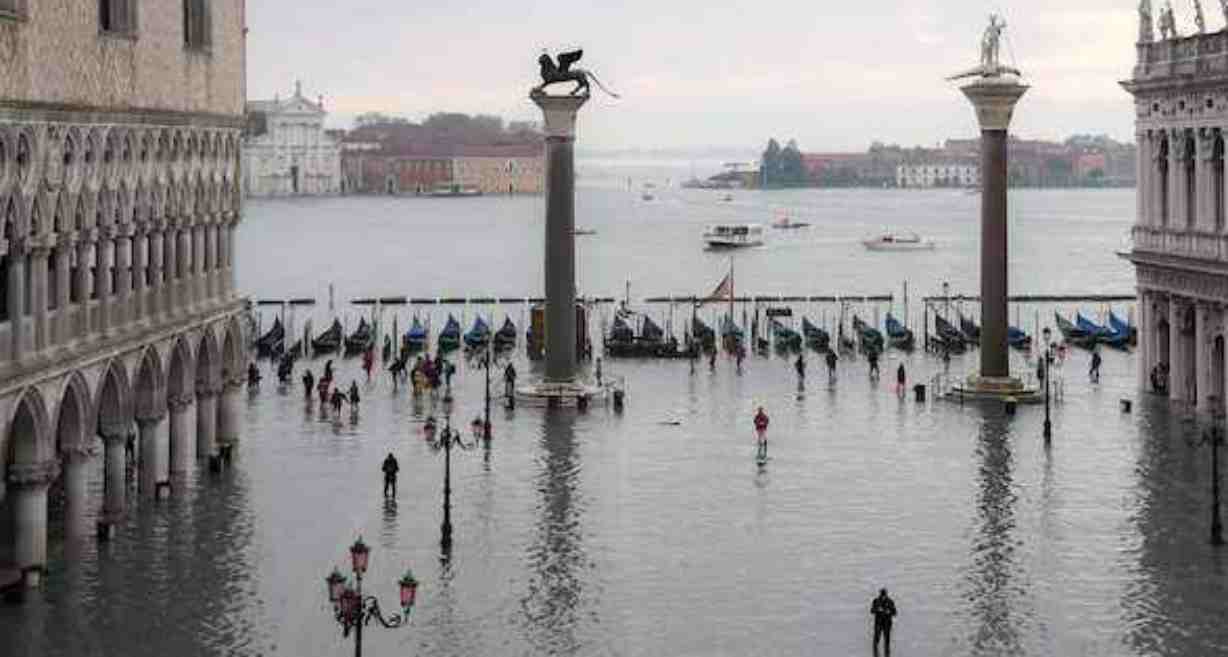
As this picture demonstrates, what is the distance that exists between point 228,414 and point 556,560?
13.9m

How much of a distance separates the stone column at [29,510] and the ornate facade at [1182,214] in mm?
27253

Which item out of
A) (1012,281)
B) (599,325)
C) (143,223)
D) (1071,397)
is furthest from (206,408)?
(1012,281)

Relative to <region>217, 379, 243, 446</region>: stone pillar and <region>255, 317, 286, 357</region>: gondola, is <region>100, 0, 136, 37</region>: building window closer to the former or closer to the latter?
<region>217, 379, 243, 446</region>: stone pillar

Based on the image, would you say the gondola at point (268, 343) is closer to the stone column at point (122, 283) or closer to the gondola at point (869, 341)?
the gondola at point (869, 341)

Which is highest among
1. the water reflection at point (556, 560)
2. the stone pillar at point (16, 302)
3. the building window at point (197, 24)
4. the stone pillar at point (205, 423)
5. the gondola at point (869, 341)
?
the building window at point (197, 24)

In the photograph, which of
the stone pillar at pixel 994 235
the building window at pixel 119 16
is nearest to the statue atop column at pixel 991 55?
the stone pillar at pixel 994 235

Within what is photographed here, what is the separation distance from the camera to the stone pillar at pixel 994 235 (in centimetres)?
5706

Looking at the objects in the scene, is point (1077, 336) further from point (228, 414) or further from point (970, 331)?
point (228, 414)

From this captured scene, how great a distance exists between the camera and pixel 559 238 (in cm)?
5812

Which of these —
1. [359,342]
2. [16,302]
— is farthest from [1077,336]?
[16,302]

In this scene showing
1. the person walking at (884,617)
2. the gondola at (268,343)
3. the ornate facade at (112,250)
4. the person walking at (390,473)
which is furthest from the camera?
the gondola at (268,343)

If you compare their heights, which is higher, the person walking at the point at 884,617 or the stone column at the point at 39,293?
the stone column at the point at 39,293

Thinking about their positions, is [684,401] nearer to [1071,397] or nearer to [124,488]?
[1071,397]

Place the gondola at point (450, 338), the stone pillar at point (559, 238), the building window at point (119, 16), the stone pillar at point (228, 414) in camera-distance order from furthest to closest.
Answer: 1. the gondola at point (450, 338)
2. the stone pillar at point (559, 238)
3. the stone pillar at point (228, 414)
4. the building window at point (119, 16)
